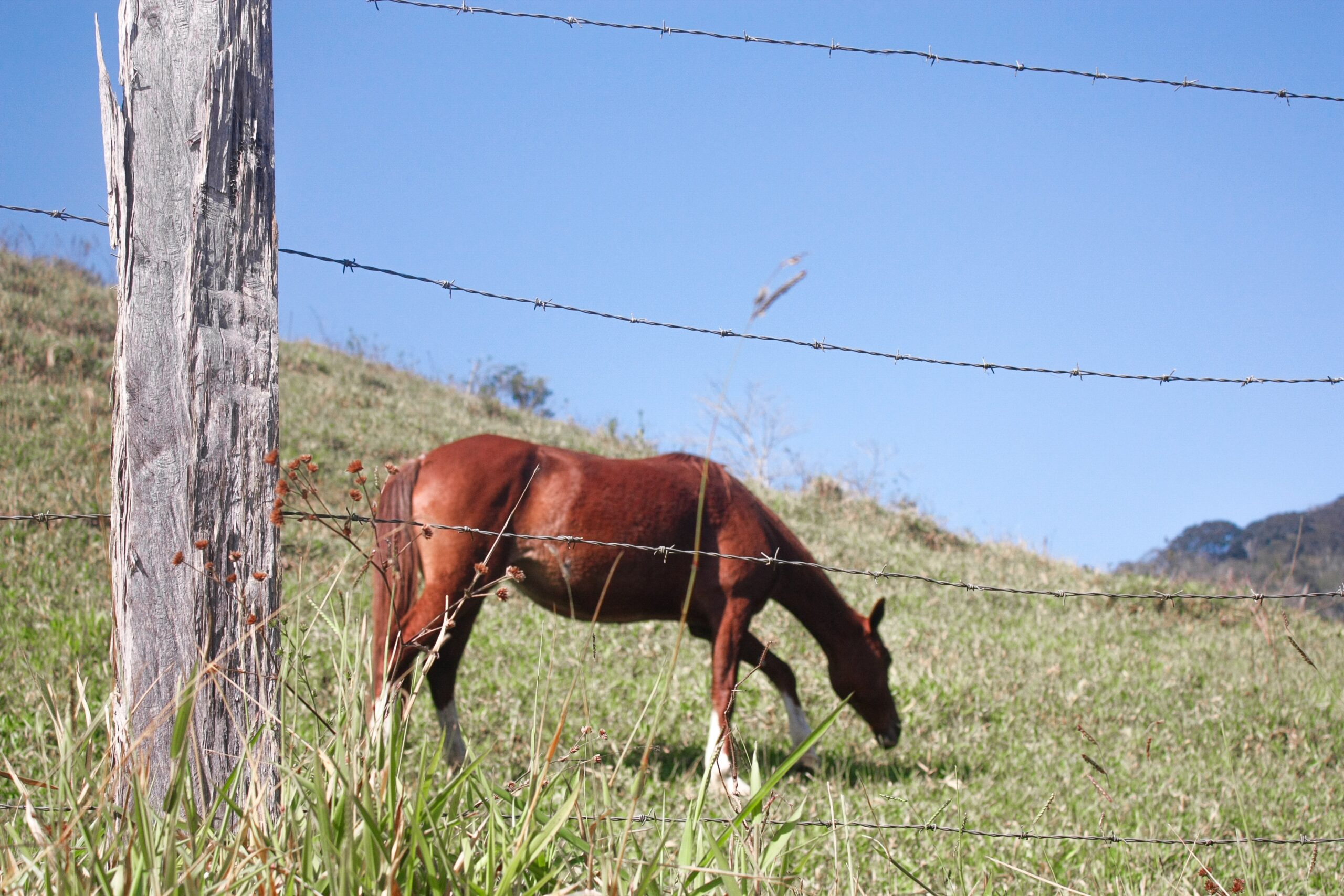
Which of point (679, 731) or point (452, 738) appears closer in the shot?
point (452, 738)

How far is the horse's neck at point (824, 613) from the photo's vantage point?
598 centimetres

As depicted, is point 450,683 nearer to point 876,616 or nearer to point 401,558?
point 401,558

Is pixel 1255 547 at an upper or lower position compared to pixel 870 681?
lower

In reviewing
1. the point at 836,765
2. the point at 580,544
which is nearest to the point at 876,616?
the point at 836,765

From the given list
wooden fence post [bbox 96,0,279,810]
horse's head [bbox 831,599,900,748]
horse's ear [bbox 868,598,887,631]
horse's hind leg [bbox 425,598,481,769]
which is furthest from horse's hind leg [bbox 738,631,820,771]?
wooden fence post [bbox 96,0,279,810]

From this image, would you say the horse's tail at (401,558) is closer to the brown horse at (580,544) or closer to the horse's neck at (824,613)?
the brown horse at (580,544)

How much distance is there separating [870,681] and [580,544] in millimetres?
1969

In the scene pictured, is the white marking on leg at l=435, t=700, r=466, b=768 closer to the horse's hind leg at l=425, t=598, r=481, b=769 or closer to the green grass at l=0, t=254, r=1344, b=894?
the horse's hind leg at l=425, t=598, r=481, b=769

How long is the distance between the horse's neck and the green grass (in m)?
0.67

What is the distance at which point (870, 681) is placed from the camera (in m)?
5.95

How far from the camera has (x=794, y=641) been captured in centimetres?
840

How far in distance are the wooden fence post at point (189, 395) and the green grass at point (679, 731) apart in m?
0.17

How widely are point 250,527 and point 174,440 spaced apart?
0.27 meters

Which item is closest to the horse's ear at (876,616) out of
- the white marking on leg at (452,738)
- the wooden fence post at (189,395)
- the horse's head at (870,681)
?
the horse's head at (870,681)
